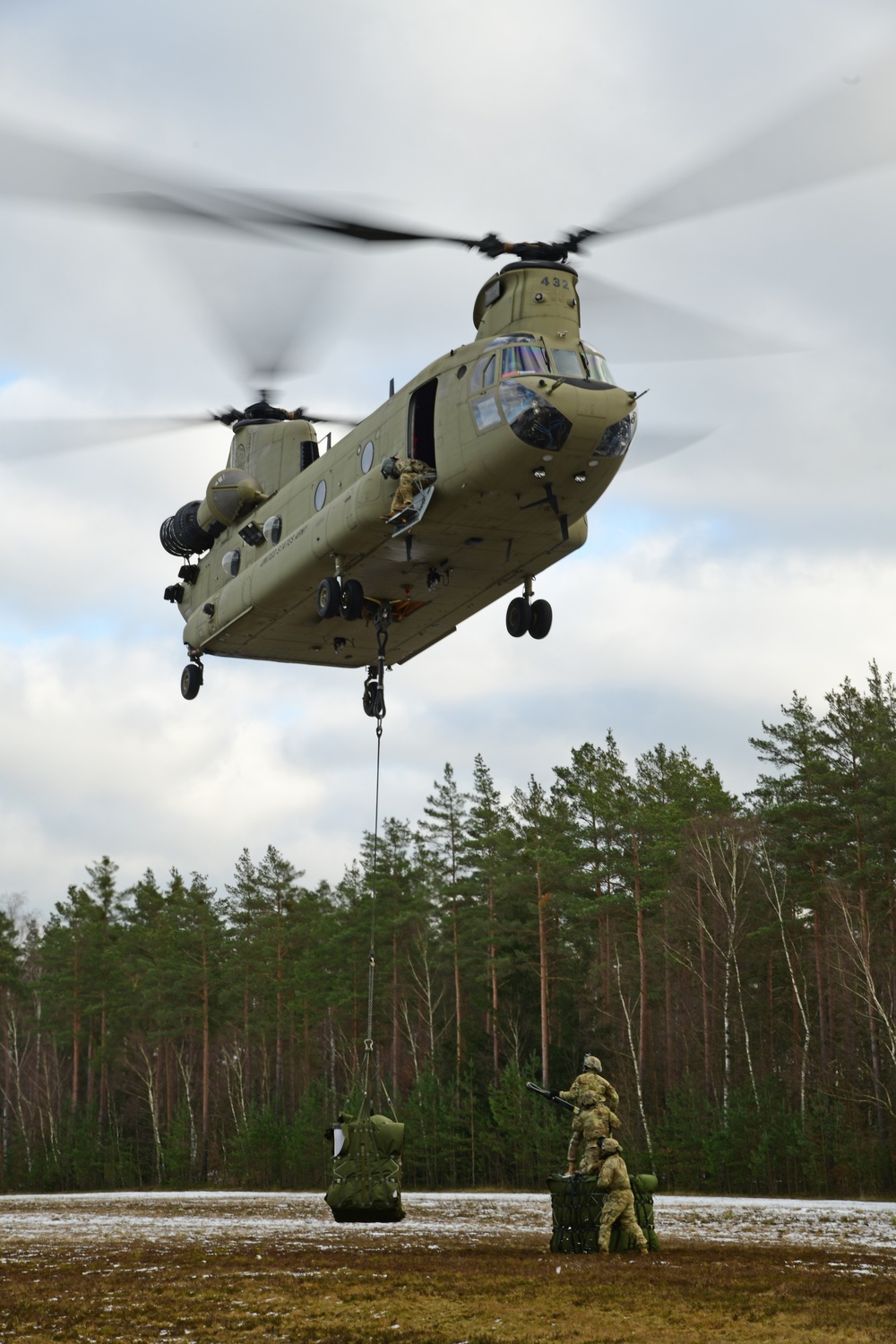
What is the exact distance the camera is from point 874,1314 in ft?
33.1

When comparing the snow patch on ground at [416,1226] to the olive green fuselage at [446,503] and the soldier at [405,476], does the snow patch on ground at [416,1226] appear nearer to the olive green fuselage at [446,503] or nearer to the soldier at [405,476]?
the olive green fuselage at [446,503]

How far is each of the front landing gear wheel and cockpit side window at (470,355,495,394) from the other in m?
3.62

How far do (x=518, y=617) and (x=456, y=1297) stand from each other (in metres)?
9.59

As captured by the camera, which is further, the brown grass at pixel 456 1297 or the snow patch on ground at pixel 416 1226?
the snow patch on ground at pixel 416 1226

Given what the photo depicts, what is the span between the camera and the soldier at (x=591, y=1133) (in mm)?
14383

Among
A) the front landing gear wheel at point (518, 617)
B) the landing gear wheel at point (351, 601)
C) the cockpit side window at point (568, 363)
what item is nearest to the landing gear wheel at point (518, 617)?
the front landing gear wheel at point (518, 617)

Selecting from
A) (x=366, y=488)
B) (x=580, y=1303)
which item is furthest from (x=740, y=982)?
(x=580, y=1303)

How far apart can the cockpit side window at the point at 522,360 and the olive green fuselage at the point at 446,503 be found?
5cm

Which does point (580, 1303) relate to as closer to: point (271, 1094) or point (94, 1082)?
point (271, 1094)

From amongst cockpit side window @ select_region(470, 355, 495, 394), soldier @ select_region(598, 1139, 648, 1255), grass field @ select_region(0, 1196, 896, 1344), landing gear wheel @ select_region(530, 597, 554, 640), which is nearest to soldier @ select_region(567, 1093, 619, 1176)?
soldier @ select_region(598, 1139, 648, 1255)

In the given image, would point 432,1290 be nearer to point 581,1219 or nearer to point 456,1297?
point 456,1297

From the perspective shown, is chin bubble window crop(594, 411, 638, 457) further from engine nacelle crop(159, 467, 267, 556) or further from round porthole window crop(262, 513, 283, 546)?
engine nacelle crop(159, 467, 267, 556)

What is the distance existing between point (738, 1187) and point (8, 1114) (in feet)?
138

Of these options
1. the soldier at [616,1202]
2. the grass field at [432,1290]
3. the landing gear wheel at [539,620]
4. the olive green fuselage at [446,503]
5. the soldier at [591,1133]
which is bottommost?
the grass field at [432,1290]
